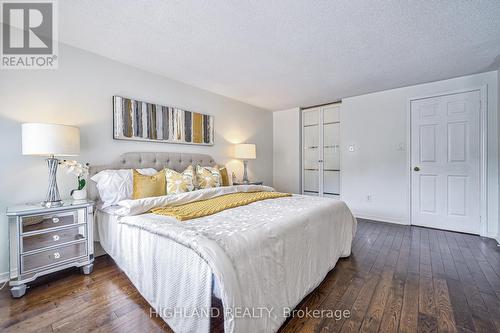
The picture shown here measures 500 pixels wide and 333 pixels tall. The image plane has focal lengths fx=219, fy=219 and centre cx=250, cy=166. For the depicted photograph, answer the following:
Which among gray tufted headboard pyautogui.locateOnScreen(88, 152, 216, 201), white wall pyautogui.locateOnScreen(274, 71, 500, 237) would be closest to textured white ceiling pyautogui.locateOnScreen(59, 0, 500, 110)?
white wall pyautogui.locateOnScreen(274, 71, 500, 237)

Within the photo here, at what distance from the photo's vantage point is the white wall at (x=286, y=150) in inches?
192

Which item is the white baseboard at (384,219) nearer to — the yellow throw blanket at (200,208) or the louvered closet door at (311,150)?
the louvered closet door at (311,150)

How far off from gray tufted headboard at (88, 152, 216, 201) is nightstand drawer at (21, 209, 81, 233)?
38 centimetres

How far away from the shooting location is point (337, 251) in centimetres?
213

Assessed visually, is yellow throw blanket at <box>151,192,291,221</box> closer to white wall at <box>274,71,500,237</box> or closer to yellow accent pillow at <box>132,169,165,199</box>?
yellow accent pillow at <box>132,169,165,199</box>

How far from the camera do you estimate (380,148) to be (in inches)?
150

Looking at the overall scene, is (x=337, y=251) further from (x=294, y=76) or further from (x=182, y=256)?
(x=294, y=76)

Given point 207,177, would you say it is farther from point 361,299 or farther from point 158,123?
point 361,299

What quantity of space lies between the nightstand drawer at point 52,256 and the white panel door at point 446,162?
4483mm

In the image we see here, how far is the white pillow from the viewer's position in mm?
2199

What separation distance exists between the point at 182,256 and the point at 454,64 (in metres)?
3.73

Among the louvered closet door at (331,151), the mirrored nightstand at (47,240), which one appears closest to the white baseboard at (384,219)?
the louvered closet door at (331,151)

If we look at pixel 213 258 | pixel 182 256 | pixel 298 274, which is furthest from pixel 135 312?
pixel 298 274

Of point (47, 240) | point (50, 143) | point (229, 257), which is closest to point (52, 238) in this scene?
point (47, 240)
